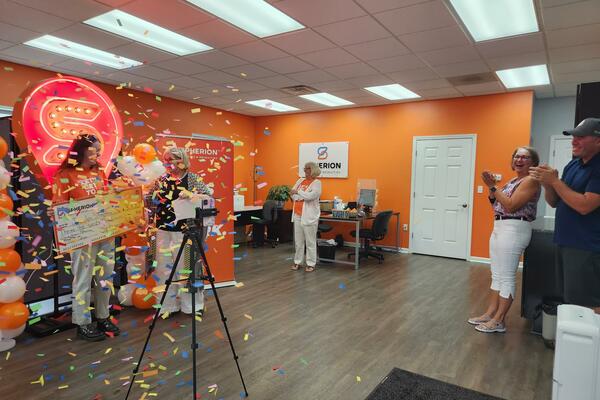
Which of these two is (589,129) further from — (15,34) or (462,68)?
(15,34)

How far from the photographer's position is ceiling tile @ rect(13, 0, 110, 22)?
3.39 meters

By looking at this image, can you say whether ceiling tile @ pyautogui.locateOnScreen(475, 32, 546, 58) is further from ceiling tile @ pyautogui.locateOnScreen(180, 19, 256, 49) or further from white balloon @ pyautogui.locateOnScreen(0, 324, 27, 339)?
white balloon @ pyautogui.locateOnScreen(0, 324, 27, 339)

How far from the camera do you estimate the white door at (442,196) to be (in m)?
6.83

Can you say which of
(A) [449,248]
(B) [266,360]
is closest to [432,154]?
(A) [449,248]

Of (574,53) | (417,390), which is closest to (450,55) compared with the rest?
(574,53)

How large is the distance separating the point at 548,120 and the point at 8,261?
27.3 feet

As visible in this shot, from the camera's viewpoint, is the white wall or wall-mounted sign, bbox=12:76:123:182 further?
the white wall

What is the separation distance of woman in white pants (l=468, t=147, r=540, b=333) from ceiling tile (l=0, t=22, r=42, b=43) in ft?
16.6

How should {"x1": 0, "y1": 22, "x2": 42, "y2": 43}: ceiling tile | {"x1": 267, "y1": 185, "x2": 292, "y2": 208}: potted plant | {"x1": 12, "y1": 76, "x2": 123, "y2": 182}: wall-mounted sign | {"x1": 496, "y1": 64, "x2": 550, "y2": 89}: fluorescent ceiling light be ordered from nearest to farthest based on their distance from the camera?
1. {"x1": 12, "y1": 76, "x2": 123, "y2": 182}: wall-mounted sign
2. {"x1": 0, "y1": 22, "x2": 42, "y2": 43}: ceiling tile
3. {"x1": 496, "y1": 64, "x2": 550, "y2": 89}: fluorescent ceiling light
4. {"x1": 267, "y1": 185, "x2": 292, "y2": 208}: potted plant

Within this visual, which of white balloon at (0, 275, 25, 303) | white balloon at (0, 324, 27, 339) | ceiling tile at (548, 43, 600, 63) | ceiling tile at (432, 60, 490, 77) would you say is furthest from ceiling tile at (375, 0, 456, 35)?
white balloon at (0, 324, 27, 339)

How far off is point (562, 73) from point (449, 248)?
339cm

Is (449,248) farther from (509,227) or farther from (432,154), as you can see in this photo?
(509,227)

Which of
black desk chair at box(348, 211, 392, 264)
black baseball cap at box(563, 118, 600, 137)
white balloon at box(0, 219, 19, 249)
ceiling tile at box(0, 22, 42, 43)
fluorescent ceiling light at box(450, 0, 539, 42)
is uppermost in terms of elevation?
fluorescent ceiling light at box(450, 0, 539, 42)

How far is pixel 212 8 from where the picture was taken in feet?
11.7
